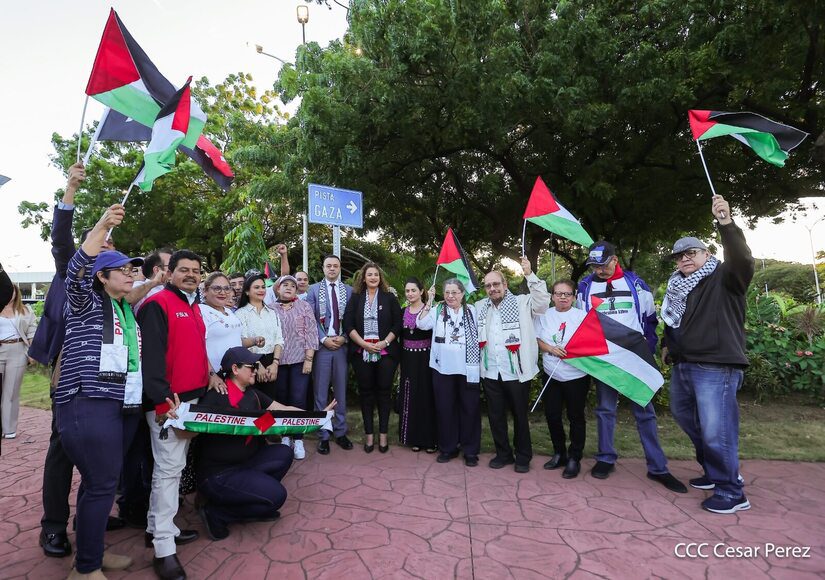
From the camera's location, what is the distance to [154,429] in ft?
9.71

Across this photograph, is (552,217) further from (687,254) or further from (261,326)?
(261,326)

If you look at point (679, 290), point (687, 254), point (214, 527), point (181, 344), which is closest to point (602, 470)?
point (679, 290)

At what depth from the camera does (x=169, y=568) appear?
279 cm

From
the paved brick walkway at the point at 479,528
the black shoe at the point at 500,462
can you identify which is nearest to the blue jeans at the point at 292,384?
the paved brick walkway at the point at 479,528

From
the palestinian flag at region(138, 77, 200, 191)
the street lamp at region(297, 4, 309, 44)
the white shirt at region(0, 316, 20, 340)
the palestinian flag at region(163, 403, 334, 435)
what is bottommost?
the palestinian flag at region(163, 403, 334, 435)

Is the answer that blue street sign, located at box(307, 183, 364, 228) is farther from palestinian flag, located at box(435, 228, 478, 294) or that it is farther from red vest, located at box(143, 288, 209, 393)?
red vest, located at box(143, 288, 209, 393)

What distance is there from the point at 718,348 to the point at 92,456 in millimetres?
4356

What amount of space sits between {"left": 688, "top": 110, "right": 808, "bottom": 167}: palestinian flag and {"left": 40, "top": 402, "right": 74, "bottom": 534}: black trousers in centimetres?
551

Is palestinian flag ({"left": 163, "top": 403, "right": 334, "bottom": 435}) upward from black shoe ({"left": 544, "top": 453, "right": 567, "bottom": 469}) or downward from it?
upward

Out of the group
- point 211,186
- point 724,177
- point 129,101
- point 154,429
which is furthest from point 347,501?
point 211,186

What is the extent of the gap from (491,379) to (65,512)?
3.57 metres

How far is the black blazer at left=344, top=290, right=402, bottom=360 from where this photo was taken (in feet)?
16.8

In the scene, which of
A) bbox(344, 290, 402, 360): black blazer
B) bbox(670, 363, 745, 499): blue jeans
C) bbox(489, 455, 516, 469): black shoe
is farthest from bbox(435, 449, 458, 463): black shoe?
bbox(670, 363, 745, 499): blue jeans

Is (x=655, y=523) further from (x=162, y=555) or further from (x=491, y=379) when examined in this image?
(x=162, y=555)
